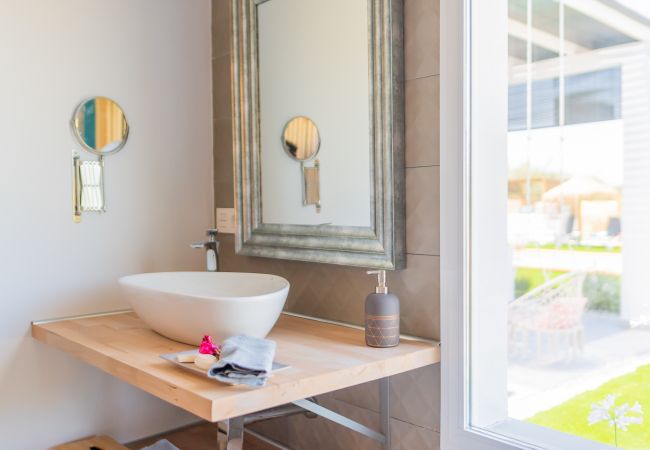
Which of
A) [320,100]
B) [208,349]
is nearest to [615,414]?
[208,349]

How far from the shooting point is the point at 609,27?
55.6 inches

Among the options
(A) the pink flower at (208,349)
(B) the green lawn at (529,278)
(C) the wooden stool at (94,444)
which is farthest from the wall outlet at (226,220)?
(B) the green lawn at (529,278)

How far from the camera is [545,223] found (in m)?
1.55

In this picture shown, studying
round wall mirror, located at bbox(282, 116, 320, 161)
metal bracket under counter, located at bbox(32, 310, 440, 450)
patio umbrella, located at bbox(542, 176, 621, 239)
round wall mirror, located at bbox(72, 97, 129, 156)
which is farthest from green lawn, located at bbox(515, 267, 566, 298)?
round wall mirror, located at bbox(72, 97, 129, 156)

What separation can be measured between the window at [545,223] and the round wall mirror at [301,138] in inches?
19.7

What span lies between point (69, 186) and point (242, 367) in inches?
48.7

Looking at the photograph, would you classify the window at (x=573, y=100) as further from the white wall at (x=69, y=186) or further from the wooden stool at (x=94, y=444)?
the wooden stool at (x=94, y=444)

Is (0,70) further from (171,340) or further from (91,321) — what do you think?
(171,340)

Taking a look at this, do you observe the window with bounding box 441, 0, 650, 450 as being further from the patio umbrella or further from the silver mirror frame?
the silver mirror frame

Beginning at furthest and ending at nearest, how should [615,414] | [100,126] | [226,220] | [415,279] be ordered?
[226,220]
[100,126]
[415,279]
[615,414]

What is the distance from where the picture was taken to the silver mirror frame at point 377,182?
→ 1.79m

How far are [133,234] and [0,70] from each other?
2.41 feet

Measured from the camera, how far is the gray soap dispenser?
1659mm

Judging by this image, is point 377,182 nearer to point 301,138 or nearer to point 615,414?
point 301,138
